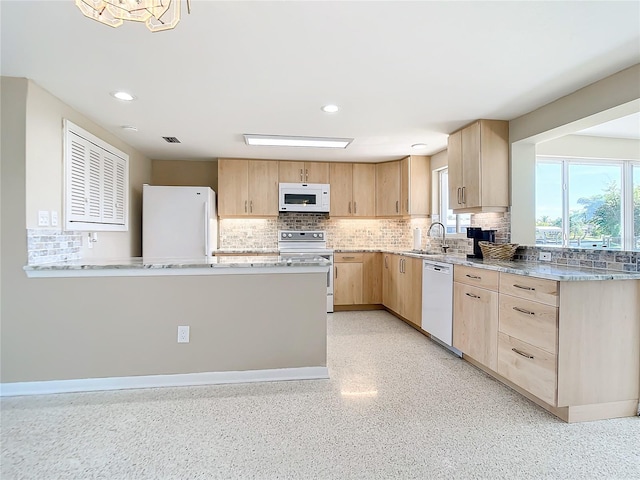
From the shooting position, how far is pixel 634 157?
4098mm

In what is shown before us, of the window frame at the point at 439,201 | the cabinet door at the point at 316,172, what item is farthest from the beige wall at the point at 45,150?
the window frame at the point at 439,201

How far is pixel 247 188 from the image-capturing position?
15.6 feet

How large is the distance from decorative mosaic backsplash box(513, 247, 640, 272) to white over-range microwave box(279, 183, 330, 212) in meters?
2.72

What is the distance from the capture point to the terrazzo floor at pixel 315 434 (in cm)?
159

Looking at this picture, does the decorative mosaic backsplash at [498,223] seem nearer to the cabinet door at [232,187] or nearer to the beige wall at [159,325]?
the beige wall at [159,325]

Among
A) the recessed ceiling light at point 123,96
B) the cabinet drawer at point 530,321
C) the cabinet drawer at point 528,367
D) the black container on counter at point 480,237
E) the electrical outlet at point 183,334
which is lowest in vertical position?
the cabinet drawer at point 528,367

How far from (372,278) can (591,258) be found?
8.79 feet

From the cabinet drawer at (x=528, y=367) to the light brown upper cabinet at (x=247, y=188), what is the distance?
341cm

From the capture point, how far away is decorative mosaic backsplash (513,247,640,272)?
87.1 inches

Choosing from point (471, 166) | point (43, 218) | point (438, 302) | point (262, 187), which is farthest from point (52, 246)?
point (471, 166)

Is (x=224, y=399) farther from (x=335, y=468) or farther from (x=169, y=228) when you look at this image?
(x=169, y=228)

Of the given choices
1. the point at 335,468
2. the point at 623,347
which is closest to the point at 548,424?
the point at 623,347

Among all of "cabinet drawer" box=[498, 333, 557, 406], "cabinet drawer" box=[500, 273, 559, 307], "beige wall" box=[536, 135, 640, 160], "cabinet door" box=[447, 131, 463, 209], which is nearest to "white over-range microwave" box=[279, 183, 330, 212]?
"cabinet door" box=[447, 131, 463, 209]

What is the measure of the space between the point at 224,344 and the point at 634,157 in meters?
5.23
